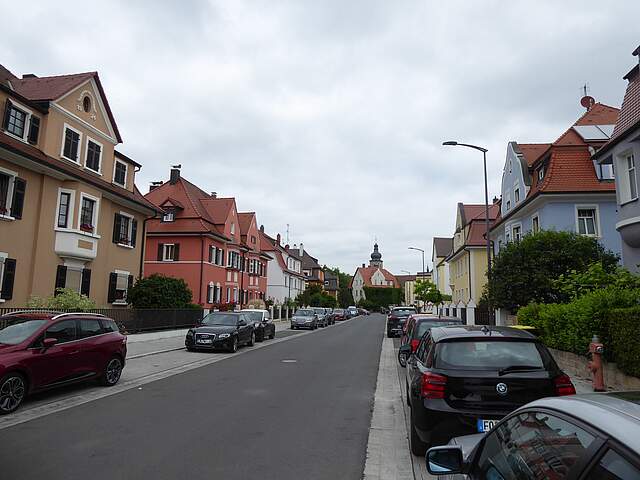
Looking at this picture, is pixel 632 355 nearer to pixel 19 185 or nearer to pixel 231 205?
pixel 19 185

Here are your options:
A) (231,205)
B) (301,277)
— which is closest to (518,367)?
(231,205)

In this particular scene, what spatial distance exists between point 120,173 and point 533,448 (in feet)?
93.7

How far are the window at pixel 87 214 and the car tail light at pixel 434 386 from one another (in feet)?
69.0

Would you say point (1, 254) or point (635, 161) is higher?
point (635, 161)

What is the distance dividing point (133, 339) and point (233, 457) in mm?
17611

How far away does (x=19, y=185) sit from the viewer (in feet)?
64.1

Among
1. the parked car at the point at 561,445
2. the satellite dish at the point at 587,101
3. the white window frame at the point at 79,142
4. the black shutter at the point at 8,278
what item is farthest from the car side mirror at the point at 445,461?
the satellite dish at the point at 587,101

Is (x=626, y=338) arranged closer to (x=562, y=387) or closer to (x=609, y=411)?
(x=562, y=387)

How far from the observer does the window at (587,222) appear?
25484mm

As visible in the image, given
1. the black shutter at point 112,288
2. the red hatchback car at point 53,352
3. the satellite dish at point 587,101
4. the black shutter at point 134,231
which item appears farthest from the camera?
the satellite dish at point 587,101

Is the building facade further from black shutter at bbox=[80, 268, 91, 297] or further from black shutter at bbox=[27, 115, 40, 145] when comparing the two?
black shutter at bbox=[27, 115, 40, 145]

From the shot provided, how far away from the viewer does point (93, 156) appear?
24.7 meters

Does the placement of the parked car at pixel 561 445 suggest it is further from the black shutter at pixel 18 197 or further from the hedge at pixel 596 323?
the black shutter at pixel 18 197

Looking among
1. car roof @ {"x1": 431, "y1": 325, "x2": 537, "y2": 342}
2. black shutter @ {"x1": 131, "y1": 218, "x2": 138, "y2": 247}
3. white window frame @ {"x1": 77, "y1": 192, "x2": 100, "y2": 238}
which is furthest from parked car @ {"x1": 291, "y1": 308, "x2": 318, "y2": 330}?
car roof @ {"x1": 431, "y1": 325, "x2": 537, "y2": 342}
